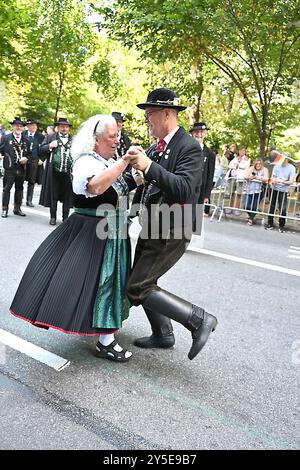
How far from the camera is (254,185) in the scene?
1085 cm

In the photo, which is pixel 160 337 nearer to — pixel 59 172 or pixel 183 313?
pixel 183 313

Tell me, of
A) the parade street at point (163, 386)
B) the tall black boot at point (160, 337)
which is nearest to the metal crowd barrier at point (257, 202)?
the parade street at point (163, 386)

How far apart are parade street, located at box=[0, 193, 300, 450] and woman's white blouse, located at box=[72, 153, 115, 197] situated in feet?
4.06

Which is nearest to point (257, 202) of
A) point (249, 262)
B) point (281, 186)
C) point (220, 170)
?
point (281, 186)

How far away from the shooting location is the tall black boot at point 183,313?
3.15 meters

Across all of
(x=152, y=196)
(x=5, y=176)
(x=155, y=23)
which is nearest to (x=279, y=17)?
(x=155, y=23)

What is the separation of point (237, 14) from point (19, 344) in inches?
413

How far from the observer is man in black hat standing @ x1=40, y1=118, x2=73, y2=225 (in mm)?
8477

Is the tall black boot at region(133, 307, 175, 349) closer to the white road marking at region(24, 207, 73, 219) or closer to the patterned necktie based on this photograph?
the patterned necktie

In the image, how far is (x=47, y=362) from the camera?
129 inches

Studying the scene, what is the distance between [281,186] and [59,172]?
4924 millimetres

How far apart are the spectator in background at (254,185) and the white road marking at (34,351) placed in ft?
26.2

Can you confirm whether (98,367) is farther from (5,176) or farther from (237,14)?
(237,14)

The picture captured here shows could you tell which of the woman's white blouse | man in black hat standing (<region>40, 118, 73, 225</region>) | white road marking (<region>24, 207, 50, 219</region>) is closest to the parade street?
the woman's white blouse
